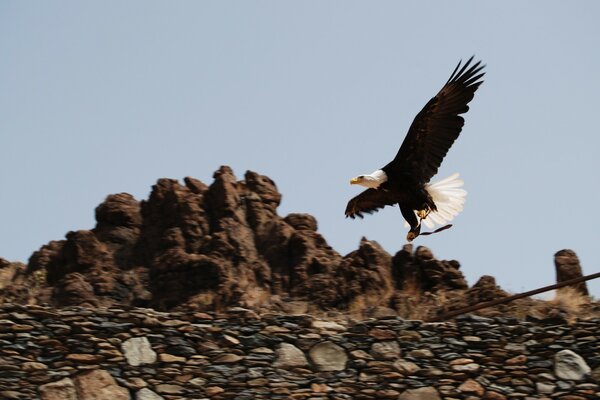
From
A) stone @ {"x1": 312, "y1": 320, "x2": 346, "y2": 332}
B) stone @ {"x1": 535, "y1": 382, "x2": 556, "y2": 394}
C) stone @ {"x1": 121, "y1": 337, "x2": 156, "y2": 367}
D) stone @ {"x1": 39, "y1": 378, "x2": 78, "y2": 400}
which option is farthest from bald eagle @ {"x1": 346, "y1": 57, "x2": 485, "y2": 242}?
stone @ {"x1": 39, "y1": 378, "x2": 78, "y2": 400}

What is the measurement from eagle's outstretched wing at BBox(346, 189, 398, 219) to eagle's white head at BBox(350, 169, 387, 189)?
0.77m

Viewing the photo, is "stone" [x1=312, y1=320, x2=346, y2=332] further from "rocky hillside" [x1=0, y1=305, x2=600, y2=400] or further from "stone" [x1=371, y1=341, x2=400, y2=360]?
"stone" [x1=371, y1=341, x2=400, y2=360]

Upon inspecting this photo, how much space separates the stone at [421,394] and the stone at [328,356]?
2.55 feet

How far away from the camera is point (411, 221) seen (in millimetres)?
13906

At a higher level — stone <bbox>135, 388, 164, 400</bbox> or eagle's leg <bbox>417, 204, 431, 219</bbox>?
eagle's leg <bbox>417, 204, 431, 219</bbox>

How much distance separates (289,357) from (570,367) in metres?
3.20

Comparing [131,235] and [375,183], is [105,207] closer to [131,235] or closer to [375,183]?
[131,235]

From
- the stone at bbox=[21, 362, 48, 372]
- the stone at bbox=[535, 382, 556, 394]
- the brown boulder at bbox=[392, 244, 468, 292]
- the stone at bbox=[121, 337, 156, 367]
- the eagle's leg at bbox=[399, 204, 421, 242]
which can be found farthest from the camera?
the brown boulder at bbox=[392, 244, 468, 292]

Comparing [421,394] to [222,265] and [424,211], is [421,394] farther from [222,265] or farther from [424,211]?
[222,265]

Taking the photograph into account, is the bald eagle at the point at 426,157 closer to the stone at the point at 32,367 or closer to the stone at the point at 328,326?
the stone at the point at 328,326

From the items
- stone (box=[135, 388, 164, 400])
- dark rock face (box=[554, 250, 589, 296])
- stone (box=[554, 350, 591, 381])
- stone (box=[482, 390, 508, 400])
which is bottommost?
stone (box=[482, 390, 508, 400])

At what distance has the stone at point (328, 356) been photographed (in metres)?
12.6

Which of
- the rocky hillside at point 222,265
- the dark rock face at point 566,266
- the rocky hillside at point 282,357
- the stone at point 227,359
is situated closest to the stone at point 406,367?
the rocky hillside at point 282,357

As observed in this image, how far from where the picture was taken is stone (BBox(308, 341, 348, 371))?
12594 mm
